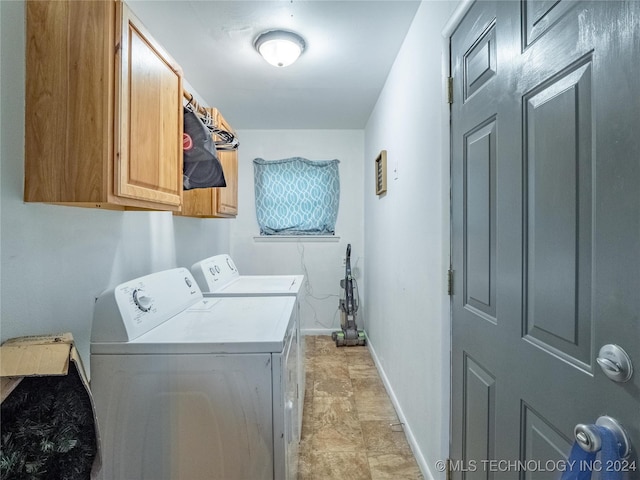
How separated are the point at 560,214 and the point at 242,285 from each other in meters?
2.13

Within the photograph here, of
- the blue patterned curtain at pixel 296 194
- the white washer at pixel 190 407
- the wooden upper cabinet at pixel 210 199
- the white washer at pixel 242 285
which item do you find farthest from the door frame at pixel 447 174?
the blue patterned curtain at pixel 296 194

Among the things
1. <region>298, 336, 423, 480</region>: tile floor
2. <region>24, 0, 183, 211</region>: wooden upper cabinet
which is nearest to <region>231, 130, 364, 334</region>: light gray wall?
<region>298, 336, 423, 480</region>: tile floor

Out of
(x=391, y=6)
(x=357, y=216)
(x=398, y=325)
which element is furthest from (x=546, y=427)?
(x=357, y=216)

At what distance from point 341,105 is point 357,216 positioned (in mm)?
1342

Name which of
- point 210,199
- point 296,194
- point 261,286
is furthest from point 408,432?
point 296,194

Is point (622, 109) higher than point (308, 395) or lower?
higher

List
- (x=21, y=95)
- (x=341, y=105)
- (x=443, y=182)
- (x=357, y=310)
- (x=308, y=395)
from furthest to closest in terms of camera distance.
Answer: (x=357, y=310) → (x=341, y=105) → (x=308, y=395) → (x=443, y=182) → (x=21, y=95)

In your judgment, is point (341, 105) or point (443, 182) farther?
point (341, 105)

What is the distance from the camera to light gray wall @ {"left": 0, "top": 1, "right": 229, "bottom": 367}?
99 centimetres

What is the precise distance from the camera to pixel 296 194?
382cm

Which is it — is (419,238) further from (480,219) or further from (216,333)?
(216,333)

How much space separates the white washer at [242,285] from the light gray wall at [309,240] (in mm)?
1079

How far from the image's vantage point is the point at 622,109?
60 cm

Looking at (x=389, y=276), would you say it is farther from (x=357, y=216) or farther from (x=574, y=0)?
(x=574, y=0)
